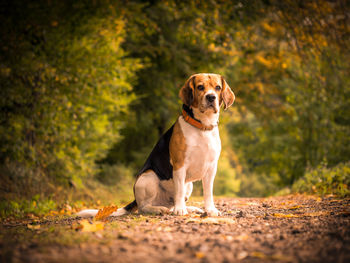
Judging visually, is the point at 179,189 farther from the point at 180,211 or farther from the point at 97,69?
the point at 97,69

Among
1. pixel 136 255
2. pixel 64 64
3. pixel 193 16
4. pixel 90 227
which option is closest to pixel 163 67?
pixel 193 16

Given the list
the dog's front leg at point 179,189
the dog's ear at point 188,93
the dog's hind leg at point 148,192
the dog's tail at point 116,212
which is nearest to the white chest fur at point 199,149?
the dog's front leg at point 179,189

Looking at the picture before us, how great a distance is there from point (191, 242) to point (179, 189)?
5.78 ft

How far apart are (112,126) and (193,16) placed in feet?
14.4

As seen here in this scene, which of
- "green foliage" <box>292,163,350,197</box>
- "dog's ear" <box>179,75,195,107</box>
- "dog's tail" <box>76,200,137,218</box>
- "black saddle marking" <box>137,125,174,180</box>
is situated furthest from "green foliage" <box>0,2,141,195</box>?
"green foliage" <box>292,163,350,197</box>

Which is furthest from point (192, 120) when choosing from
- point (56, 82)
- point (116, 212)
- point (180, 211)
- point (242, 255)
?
point (56, 82)

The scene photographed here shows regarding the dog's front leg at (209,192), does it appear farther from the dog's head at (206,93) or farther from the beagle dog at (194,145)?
the dog's head at (206,93)

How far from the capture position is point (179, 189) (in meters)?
4.36

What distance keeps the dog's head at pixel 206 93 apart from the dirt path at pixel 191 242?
1521 mm

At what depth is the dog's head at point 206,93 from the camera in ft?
13.9

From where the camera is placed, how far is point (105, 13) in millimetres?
8641

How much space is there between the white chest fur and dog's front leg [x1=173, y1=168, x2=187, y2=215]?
113 mm

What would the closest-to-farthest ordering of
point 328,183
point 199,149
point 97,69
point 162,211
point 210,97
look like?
point 210,97
point 199,149
point 162,211
point 328,183
point 97,69

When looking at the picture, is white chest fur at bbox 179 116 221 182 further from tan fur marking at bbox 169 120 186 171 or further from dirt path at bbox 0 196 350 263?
dirt path at bbox 0 196 350 263
